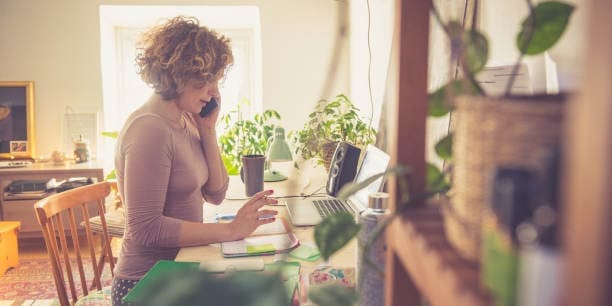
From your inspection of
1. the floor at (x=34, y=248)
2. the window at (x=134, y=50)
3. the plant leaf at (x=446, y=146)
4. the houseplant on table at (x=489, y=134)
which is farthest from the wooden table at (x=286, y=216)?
the window at (x=134, y=50)

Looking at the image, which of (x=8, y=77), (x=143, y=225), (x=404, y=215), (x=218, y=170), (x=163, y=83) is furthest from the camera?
(x=8, y=77)

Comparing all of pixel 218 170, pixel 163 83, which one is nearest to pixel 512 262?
pixel 163 83

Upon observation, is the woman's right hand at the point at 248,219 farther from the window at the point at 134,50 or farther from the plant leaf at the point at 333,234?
the window at the point at 134,50

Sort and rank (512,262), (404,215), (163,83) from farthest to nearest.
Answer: (163,83) < (404,215) < (512,262)

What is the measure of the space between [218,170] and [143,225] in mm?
421

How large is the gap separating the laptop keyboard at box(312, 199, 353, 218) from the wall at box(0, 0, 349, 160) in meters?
2.04

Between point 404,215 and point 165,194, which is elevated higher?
point 404,215

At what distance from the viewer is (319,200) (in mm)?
1775

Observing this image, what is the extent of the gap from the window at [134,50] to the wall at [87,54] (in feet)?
0.34

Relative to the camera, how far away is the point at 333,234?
49 centimetres

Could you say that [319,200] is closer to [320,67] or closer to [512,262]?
[512,262]

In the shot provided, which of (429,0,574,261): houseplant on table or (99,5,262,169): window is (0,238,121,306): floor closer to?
(99,5,262,169): window

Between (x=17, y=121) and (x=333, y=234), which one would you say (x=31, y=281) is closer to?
(x=17, y=121)

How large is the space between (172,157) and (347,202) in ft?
2.07
